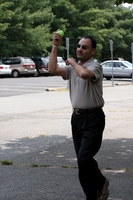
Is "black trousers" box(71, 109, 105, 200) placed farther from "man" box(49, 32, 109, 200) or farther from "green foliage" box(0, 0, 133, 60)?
"green foliage" box(0, 0, 133, 60)

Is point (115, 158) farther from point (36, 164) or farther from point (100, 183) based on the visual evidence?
point (100, 183)

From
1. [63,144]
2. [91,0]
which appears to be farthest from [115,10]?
[63,144]

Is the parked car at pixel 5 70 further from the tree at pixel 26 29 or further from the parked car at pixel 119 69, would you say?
the parked car at pixel 119 69

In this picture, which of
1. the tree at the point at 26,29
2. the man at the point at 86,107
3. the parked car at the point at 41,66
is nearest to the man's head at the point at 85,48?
the man at the point at 86,107

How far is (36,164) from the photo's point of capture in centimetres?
801

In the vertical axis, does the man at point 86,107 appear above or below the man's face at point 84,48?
below

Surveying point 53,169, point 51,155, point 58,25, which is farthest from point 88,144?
point 58,25

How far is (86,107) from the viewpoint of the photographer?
5.50m

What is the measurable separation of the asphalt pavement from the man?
53cm

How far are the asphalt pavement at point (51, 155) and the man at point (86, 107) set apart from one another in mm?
533

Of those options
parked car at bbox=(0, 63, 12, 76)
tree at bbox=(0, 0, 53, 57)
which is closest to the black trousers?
parked car at bbox=(0, 63, 12, 76)

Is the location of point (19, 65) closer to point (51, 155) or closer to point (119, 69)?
point (119, 69)

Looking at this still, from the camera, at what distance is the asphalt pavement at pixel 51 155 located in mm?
6380

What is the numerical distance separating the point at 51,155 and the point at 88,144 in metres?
3.41
